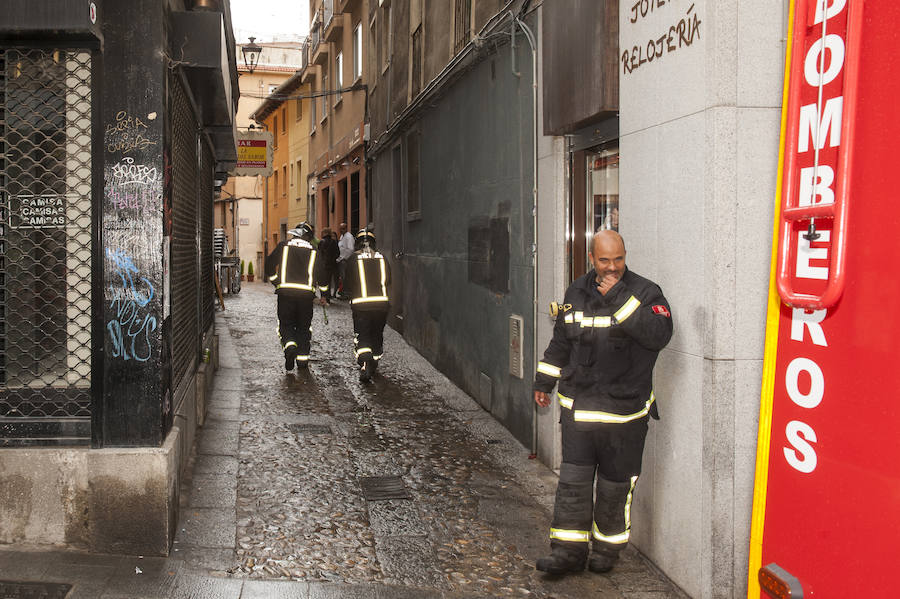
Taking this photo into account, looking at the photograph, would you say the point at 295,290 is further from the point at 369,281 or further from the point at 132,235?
the point at 132,235

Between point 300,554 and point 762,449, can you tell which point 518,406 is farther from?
point 762,449

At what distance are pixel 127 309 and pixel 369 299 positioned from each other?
243 inches

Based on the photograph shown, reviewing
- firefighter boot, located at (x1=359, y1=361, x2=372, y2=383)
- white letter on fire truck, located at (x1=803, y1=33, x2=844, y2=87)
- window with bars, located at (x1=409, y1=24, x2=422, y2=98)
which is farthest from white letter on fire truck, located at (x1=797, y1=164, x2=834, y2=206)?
window with bars, located at (x1=409, y1=24, x2=422, y2=98)

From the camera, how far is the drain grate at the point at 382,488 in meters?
6.30

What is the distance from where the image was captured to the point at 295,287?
1132cm

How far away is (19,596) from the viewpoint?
4.36 metres

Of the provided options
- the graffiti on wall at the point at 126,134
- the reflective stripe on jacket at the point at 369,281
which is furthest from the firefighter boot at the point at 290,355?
the graffiti on wall at the point at 126,134

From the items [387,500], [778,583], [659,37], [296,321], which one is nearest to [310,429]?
[387,500]

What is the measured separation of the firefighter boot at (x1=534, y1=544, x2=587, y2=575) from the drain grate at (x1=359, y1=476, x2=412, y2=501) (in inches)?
64.0

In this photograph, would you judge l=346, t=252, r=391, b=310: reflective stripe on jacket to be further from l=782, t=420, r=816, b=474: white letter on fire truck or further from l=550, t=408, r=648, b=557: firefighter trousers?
l=782, t=420, r=816, b=474: white letter on fire truck

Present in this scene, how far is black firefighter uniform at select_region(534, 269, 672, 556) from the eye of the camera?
4.73 m

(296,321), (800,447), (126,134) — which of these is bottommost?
(296,321)

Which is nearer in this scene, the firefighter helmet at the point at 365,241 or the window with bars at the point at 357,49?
the firefighter helmet at the point at 365,241

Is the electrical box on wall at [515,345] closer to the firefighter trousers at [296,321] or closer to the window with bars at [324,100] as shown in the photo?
the firefighter trousers at [296,321]
